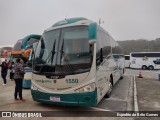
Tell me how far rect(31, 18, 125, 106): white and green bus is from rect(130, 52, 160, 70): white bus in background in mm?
28903

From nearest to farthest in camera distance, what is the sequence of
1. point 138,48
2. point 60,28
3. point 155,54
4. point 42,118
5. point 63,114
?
point 42,118 < point 63,114 < point 60,28 < point 155,54 < point 138,48

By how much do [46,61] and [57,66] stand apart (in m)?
0.54

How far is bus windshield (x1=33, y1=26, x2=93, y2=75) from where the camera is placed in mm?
5254

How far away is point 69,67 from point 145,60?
98.2ft

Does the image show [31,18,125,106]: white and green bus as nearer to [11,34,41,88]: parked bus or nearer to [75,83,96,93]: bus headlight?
[75,83,96,93]: bus headlight

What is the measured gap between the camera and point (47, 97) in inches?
221

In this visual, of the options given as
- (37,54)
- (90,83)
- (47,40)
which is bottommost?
(90,83)

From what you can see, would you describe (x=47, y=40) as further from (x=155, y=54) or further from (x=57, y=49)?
(x=155, y=54)

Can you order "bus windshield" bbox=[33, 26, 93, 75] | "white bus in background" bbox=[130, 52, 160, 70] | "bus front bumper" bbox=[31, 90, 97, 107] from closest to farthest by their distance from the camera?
"bus front bumper" bbox=[31, 90, 97, 107] → "bus windshield" bbox=[33, 26, 93, 75] → "white bus in background" bbox=[130, 52, 160, 70]

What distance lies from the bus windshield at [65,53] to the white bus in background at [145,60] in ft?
96.0

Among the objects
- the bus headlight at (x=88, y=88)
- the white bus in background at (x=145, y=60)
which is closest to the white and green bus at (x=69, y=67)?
the bus headlight at (x=88, y=88)

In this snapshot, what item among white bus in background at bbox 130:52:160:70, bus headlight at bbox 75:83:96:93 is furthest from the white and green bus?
white bus in background at bbox 130:52:160:70

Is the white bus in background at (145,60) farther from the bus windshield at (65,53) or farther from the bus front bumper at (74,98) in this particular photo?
the bus front bumper at (74,98)

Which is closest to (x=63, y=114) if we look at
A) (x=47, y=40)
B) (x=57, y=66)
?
(x=57, y=66)
